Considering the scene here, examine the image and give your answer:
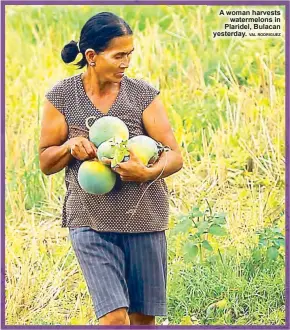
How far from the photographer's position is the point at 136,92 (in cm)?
312

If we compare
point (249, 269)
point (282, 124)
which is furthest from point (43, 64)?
point (249, 269)

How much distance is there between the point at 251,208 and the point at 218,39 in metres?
0.95

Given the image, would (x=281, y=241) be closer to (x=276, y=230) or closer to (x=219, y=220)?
(x=276, y=230)

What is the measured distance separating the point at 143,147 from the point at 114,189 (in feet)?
0.76

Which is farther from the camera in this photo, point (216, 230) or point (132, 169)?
point (216, 230)

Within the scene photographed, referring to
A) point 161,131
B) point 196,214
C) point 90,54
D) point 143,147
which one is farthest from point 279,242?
point 90,54

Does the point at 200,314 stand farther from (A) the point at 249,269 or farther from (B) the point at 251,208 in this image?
(B) the point at 251,208

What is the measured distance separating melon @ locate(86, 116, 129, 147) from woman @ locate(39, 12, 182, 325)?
50 millimetres

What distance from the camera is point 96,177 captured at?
2.89 m

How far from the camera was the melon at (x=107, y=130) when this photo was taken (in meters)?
2.91

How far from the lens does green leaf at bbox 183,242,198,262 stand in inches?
155

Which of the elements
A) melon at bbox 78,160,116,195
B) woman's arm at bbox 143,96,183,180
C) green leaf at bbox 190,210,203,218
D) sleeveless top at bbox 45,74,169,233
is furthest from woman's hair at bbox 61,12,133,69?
green leaf at bbox 190,210,203,218

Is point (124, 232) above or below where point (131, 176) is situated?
below

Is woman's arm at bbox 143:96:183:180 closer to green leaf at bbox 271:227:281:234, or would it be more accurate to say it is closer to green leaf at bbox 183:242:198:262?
green leaf at bbox 183:242:198:262
